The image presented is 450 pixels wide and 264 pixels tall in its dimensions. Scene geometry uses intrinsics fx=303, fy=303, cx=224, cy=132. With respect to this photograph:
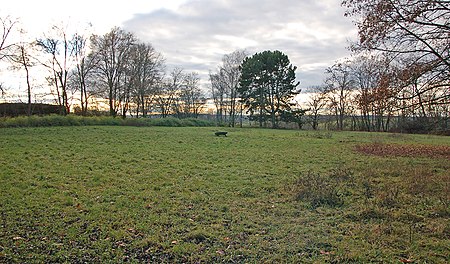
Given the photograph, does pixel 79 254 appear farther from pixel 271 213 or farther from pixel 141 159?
pixel 141 159

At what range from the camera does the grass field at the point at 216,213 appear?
375 cm

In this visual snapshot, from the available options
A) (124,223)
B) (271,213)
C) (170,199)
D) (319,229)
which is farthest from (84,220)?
(319,229)

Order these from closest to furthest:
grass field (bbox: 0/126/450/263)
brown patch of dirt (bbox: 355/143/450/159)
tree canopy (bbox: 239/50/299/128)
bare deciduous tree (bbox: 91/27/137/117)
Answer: grass field (bbox: 0/126/450/263), brown patch of dirt (bbox: 355/143/450/159), bare deciduous tree (bbox: 91/27/137/117), tree canopy (bbox: 239/50/299/128)

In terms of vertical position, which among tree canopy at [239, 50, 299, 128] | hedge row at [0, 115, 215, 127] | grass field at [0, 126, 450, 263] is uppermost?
tree canopy at [239, 50, 299, 128]

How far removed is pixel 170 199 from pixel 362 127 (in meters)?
40.9

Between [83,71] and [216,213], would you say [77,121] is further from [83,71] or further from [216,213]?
[216,213]

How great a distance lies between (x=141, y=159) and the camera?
10.7 meters

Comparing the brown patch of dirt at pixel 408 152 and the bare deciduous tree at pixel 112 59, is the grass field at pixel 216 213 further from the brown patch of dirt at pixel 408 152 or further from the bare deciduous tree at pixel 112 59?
the bare deciduous tree at pixel 112 59

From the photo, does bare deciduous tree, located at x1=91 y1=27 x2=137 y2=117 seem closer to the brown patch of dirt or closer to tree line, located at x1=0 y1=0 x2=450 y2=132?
tree line, located at x1=0 y1=0 x2=450 y2=132

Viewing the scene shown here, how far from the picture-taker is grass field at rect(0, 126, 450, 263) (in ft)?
12.3

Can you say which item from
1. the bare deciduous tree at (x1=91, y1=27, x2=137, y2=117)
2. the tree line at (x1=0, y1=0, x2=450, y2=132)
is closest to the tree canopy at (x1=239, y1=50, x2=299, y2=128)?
the tree line at (x1=0, y1=0, x2=450, y2=132)

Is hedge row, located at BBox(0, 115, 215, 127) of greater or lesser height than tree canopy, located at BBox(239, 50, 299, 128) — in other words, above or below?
below

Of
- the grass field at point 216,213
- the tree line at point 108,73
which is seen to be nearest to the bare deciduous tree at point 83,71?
the tree line at point 108,73

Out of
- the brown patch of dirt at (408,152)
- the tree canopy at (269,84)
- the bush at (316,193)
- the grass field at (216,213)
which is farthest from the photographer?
the tree canopy at (269,84)
